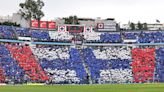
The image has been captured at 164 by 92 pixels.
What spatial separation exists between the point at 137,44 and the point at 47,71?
31519 millimetres

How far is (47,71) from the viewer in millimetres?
116812

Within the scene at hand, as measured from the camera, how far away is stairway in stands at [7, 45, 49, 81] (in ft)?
370

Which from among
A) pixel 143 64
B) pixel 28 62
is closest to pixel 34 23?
pixel 28 62

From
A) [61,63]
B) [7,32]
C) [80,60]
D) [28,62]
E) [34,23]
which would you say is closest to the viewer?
[28,62]

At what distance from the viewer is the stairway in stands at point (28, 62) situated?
11269cm

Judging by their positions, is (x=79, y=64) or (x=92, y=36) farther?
(x=92, y=36)

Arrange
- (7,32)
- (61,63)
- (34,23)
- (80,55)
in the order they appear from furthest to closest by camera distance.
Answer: (34,23), (80,55), (7,32), (61,63)

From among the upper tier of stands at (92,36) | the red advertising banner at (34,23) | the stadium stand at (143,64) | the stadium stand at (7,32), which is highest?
the red advertising banner at (34,23)

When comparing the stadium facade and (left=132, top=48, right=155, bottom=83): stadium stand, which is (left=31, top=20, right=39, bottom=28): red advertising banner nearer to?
the stadium facade

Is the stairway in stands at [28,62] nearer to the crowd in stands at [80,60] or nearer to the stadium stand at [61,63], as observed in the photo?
the crowd in stands at [80,60]

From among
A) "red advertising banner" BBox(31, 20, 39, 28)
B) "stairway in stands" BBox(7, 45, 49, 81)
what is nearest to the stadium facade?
"stairway in stands" BBox(7, 45, 49, 81)

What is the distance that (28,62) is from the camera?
11719cm

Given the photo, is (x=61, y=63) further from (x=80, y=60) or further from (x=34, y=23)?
(x=34, y=23)

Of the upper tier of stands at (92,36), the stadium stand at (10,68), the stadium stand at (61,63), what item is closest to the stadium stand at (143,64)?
the upper tier of stands at (92,36)
